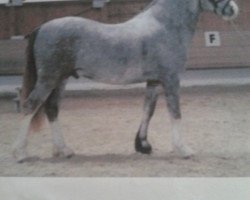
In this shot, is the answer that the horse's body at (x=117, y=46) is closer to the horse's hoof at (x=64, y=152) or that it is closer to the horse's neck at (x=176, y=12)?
the horse's neck at (x=176, y=12)

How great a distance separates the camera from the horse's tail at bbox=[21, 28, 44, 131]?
139cm

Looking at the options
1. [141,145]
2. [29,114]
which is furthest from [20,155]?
[141,145]

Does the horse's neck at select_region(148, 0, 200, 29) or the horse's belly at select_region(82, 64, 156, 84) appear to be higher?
the horse's neck at select_region(148, 0, 200, 29)

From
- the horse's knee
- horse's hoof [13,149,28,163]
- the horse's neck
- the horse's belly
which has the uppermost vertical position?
the horse's neck

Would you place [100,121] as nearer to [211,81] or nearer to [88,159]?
[88,159]

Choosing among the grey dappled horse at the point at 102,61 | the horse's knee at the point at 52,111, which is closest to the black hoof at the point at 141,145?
the grey dappled horse at the point at 102,61

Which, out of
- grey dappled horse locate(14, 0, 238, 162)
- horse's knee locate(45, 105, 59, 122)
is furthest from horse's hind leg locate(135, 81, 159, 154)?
horse's knee locate(45, 105, 59, 122)

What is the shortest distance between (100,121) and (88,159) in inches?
2.3

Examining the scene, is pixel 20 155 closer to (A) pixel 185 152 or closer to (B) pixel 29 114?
(B) pixel 29 114

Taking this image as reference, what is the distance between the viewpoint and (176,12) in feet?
4.61

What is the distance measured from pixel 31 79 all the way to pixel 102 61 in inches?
4.2

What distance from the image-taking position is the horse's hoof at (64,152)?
1.39 metres

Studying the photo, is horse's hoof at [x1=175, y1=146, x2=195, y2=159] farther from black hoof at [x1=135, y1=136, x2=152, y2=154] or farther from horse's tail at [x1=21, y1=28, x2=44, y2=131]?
horse's tail at [x1=21, y1=28, x2=44, y2=131]

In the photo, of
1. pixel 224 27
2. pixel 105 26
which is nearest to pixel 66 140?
pixel 105 26
